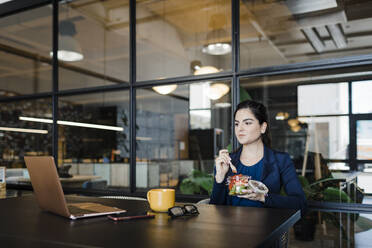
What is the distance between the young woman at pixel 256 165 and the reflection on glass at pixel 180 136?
72 cm

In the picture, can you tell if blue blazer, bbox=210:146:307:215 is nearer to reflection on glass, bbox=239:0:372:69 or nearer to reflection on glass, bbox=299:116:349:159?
reflection on glass, bbox=239:0:372:69

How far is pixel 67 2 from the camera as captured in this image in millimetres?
3629

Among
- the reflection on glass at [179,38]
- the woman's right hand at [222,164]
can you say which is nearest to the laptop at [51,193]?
the woman's right hand at [222,164]

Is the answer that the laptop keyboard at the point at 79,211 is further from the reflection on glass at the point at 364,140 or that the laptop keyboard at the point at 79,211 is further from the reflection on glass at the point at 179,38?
the reflection on glass at the point at 364,140

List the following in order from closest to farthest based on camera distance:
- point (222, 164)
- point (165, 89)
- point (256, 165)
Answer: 1. point (222, 164)
2. point (256, 165)
3. point (165, 89)

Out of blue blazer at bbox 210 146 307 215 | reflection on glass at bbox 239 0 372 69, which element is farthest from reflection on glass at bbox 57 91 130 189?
blue blazer at bbox 210 146 307 215

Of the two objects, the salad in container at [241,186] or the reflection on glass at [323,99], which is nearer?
the salad in container at [241,186]

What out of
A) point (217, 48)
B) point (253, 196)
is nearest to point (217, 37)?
point (217, 48)

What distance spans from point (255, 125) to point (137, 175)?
145 cm

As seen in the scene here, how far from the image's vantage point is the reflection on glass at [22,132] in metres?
3.72

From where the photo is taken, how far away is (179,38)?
10.8 feet

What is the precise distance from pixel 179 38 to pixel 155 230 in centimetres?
244

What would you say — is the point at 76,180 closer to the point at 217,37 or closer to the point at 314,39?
the point at 217,37

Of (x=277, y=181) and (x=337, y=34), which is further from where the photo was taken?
(x=337, y=34)
